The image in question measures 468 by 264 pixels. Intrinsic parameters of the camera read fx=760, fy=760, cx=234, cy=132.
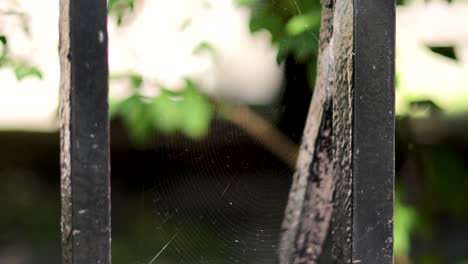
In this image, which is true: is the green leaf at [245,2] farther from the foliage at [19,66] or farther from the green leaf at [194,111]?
the foliage at [19,66]

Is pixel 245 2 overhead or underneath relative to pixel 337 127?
overhead

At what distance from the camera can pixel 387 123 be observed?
856mm

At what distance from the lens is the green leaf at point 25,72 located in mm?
1182

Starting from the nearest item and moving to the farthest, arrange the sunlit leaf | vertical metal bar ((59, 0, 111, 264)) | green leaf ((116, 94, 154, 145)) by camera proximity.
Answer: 1. vertical metal bar ((59, 0, 111, 264))
2. the sunlit leaf
3. green leaf ((116, 94, 154, 145))

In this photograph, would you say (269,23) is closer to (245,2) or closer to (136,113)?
(245,2)

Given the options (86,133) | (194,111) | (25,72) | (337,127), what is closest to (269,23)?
(194,111)

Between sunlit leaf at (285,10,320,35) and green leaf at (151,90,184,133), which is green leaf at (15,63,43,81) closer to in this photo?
green leaf at (151,90,184,133)

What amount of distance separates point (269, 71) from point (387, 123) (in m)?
1.00

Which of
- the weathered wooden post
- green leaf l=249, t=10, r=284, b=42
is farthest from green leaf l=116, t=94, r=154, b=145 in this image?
the weathered wooden post

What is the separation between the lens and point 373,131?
2.77 feet

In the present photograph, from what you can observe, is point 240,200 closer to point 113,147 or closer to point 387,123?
point 113,147

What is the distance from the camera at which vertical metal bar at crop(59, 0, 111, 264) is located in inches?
29.3

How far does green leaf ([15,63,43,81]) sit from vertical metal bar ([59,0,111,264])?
447mm

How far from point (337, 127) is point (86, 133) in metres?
0.30
